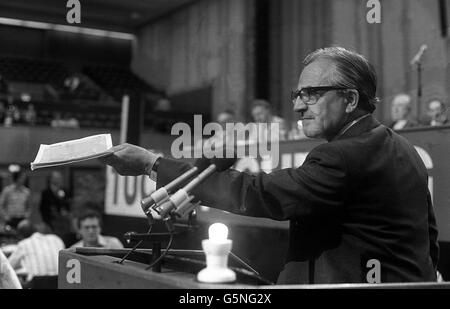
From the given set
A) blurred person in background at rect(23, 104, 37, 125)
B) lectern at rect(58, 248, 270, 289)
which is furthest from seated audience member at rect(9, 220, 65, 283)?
blurred person in background at rect(23, 104, 37, 125)

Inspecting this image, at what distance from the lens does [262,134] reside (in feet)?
16.5

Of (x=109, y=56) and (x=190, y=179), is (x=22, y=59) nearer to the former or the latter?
(x=109, y=56)

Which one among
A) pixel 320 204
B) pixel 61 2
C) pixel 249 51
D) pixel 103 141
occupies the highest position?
pixel 61 2

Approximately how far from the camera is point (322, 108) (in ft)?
4.14

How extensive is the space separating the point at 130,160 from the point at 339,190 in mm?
437

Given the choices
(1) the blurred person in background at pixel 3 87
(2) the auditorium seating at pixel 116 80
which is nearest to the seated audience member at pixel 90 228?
(1) the blurred person in background at pixel 3 87

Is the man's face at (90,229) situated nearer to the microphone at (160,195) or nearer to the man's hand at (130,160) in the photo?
the man's hand at (130,160)

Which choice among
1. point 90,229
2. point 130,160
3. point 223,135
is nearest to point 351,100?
point 130,160

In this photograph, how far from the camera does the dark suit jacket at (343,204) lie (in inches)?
44.8

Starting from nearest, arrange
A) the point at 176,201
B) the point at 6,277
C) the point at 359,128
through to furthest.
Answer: the point at 176,201
the point at 359,128
the point at 6,277

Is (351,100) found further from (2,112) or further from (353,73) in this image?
(2,112)
